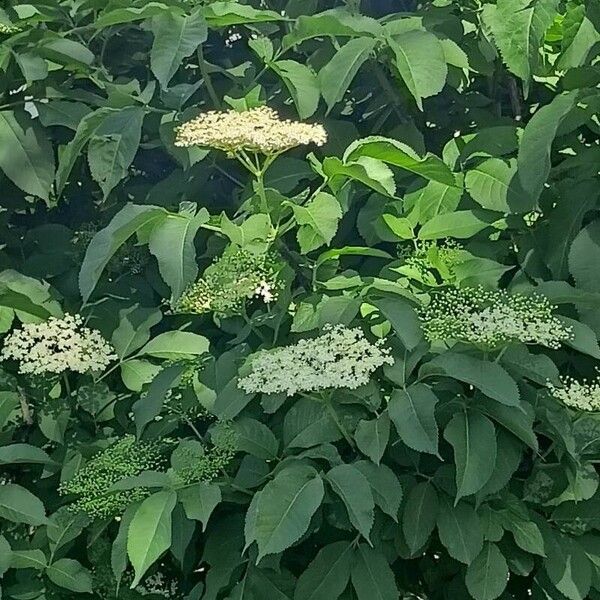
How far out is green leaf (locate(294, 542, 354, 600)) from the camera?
1.43m

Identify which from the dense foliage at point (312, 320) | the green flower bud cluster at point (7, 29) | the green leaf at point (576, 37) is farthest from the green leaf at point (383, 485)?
the green flower bud cluster at point (7, 29)

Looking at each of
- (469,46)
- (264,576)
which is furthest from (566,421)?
(469,46)

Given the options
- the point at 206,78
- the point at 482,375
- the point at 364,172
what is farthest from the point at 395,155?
the point at 206,78

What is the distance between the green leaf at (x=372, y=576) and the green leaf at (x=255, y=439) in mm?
194

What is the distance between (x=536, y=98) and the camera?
→ 1936 millimetres

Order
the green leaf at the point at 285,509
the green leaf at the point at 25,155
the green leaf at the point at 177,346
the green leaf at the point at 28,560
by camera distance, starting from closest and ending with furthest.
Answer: the green leaf at the point at 285,509
the green leaf at the point at 28,560
the green leaf at the point at 177,346
the green leaf at the point at 25,155

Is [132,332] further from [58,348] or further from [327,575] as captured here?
[327,575]

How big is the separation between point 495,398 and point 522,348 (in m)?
0.17

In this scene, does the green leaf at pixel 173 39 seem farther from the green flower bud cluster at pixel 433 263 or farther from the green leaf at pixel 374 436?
the green leaf at pixel 374 436

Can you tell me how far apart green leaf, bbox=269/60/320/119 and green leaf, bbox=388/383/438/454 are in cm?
54

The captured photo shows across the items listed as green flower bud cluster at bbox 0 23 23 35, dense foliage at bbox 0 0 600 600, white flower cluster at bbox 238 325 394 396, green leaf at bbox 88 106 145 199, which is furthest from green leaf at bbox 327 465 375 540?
green flower bud cluster at bbox 0 23 23 35

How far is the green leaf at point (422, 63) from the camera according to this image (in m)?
1.57

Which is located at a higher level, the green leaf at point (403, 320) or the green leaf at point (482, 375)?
the green leaf at point (403, 320)

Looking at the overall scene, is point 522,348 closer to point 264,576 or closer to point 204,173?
point 264,576
